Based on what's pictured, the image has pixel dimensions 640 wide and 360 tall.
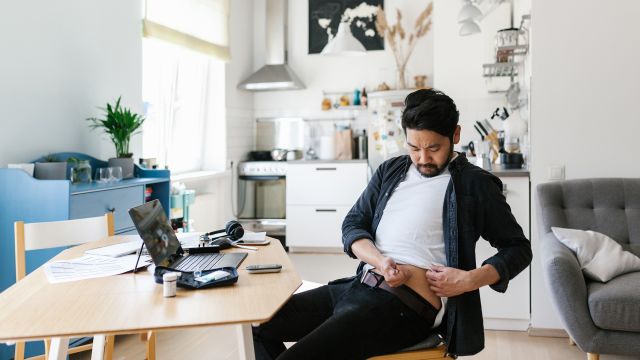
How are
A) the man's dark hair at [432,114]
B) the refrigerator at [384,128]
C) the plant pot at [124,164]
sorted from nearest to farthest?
the man's dark hair at [432,114] < the plant pot at [124,164] < the refrigerator at [384,128]

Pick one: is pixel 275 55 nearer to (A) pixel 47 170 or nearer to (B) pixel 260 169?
(B) pixel 260 169

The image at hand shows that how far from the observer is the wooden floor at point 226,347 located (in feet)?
9.80

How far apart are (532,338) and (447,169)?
181 cm

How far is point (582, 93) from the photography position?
327 cm

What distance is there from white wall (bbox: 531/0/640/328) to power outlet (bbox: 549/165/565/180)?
3 cm

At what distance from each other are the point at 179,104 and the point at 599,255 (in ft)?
12.9

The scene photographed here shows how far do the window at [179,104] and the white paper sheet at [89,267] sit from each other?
2.83 metres

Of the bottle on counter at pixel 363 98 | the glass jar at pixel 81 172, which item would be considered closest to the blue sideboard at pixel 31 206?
the glass jar at pixel 81 172

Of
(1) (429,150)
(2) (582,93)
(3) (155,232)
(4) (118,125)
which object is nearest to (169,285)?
(3) (155,232)

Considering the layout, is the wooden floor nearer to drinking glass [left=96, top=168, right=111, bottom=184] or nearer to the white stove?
drinking glass [left=96, top=168, right=111, bottom=184]

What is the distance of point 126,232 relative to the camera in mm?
3230

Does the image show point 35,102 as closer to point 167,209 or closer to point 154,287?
point 167,209

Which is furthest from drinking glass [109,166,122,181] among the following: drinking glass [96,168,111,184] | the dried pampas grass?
the dried pampas grass

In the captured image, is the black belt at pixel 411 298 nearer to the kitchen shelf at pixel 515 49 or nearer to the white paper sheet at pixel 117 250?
the white paper sheet at pixel 117 250
